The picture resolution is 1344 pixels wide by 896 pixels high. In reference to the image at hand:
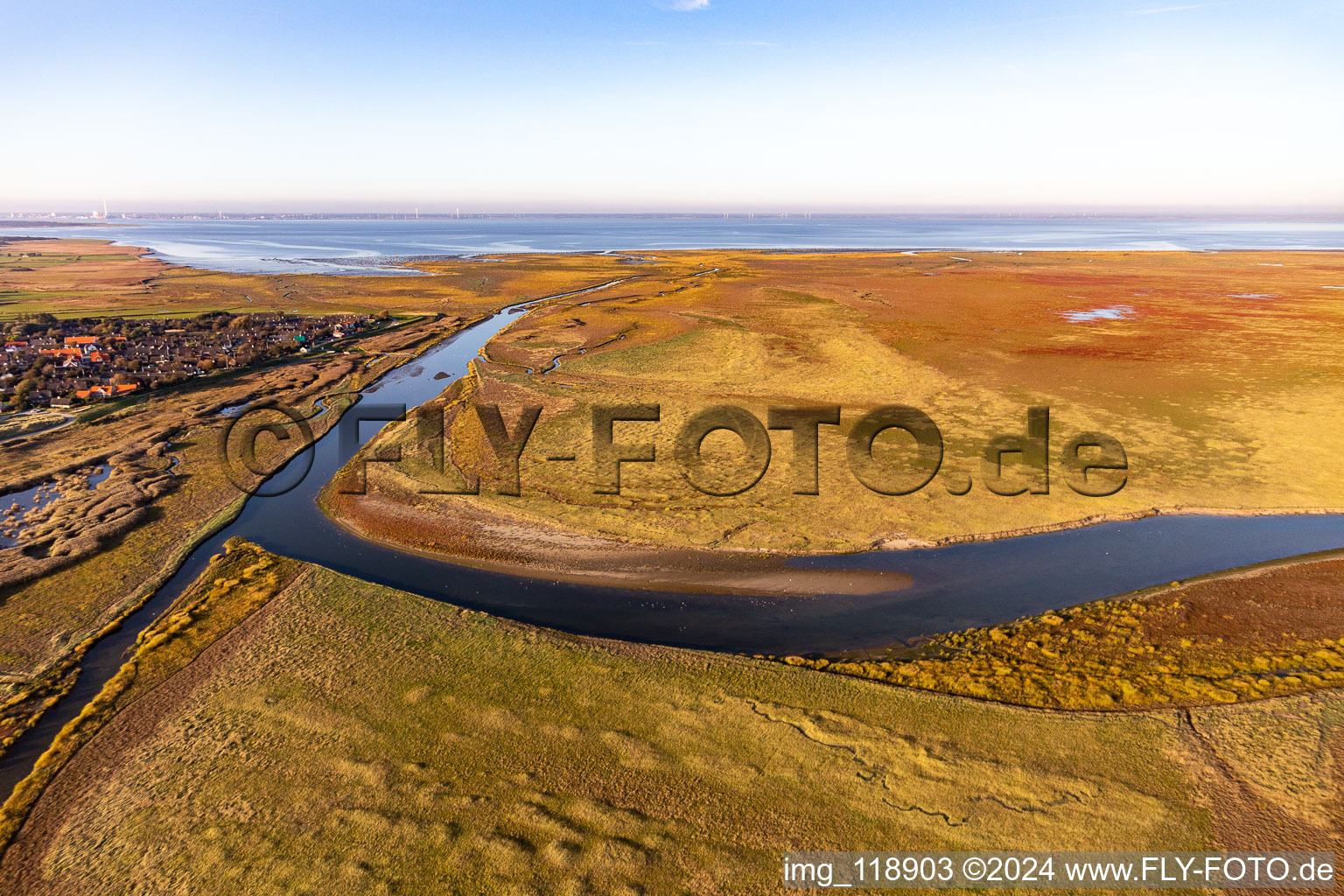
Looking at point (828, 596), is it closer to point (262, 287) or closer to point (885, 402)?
point (885, 402)

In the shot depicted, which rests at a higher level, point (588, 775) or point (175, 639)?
point (175, 639)

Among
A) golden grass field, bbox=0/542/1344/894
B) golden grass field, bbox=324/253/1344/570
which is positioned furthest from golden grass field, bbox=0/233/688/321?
golden grass field, bbox=0/542/1344/894

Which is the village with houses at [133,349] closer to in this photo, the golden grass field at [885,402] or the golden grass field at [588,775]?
the golden grass field at [885,402]

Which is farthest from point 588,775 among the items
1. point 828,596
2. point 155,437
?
point 155,437

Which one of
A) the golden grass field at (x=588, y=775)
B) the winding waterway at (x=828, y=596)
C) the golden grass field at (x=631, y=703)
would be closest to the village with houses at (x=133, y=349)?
the golden grass field at (x=631, y=703)

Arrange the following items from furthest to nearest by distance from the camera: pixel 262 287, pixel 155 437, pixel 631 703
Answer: pixel 262 287 → pixel 155 437 → pixel 631 703

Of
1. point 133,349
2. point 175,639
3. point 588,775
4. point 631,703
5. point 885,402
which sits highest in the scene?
point 133,349

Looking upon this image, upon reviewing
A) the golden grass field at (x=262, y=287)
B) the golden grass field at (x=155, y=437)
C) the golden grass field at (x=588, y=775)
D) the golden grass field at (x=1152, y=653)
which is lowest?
the golden grass field at (x=588, y=775)
